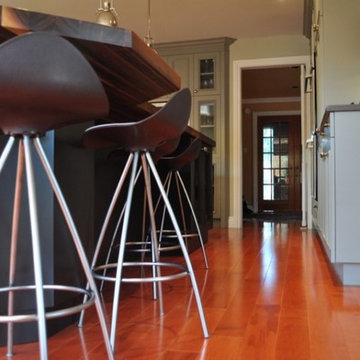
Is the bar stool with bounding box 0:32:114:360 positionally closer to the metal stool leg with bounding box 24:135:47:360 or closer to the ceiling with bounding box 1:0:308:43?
the metal stool leg with bounding box 24:135:47:360

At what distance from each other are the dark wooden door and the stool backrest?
9.14 m

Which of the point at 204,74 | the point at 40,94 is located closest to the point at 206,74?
the point at 204,74

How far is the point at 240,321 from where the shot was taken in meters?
1.72

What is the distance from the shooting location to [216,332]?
1593mm

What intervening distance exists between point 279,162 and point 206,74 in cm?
455

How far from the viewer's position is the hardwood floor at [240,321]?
1398 millimetres

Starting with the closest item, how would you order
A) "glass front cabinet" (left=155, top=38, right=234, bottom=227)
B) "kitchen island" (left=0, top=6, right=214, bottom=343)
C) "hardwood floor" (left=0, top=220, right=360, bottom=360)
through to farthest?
"kitchen island" (left=0, top=6, right=214, bottom=343) → "hardwood floor" (left=0, top=220, right=360, bottom=360) → "glass front cabinet" (left=155, top=38, right=234, bottom=227)

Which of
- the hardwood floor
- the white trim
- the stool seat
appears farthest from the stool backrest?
the white trim

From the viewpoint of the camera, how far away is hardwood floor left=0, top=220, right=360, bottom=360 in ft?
4.59

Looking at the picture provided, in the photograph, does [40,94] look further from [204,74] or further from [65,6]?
[204,74]

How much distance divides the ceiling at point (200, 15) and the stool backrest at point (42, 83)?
408 cm

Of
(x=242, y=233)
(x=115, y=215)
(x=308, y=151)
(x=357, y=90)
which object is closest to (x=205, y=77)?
(x=308, y=151)

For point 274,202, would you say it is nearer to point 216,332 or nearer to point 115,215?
point 115,215

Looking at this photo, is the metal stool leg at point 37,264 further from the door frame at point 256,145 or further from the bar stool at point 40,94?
the door frame at point 256,145
